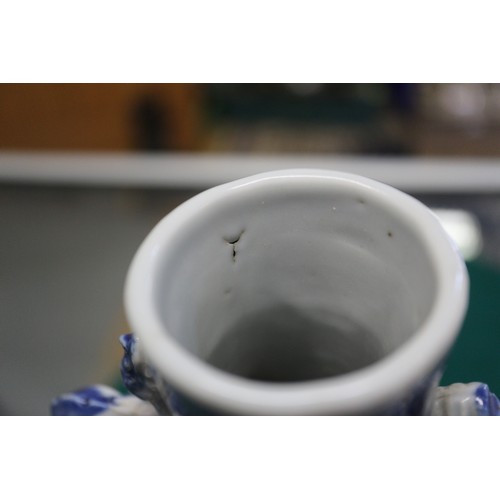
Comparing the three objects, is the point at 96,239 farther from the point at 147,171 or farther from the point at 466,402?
the point at 466,402

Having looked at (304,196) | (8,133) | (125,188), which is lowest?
(304,196)

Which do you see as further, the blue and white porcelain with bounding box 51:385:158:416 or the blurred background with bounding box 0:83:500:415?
the blurred background with bounding box 0:83:500:415

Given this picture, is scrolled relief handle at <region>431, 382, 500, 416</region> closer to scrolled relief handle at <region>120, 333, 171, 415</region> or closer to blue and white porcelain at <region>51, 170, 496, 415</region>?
blue and white porcelain at <region>51, 170, 496, 415</region>

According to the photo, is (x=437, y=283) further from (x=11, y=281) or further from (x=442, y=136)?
(x=442, y=136)

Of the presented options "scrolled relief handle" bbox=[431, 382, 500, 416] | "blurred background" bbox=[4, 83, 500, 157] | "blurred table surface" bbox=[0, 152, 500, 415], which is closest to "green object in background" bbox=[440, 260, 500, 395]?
"blurred table surface" bbox=[0, 152, 500, 415]

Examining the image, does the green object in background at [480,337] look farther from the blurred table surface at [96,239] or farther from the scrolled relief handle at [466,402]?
the scrolled relief handle at [466,402]

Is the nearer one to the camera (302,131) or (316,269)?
(316,269)

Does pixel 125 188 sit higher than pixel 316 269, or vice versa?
pixel 125 188

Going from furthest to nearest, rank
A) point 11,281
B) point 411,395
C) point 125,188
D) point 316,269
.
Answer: point 125,188 < point 11,281 < point 316,269 < point 411,395

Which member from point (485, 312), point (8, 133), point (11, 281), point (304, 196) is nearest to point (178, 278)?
point (304, 196)
